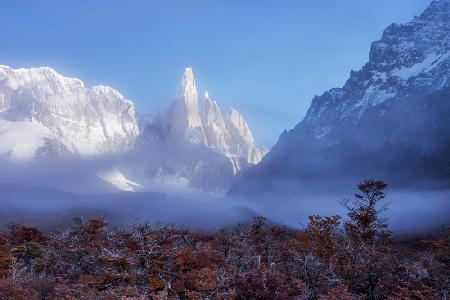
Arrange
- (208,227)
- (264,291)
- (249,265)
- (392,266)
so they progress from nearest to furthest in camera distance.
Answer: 1. (264,291)
2. (392,266)
3. (249,265)
4. (208,227)

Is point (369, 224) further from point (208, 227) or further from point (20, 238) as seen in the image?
point (208, 227)

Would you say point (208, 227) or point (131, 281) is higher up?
point (208, 227)

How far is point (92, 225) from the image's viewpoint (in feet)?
237

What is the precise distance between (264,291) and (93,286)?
14.1 m

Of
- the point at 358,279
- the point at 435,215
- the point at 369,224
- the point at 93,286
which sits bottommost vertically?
the point at 93,286

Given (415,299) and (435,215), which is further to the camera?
(435,215)

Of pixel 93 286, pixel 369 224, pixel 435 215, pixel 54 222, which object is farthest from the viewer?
pixel 54 222

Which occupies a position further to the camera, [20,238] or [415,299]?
[20,238]

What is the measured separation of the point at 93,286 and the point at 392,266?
21.0 meters

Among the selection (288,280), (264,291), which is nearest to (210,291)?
(264,291)

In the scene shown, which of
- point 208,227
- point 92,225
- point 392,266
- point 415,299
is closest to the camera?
point 415,299

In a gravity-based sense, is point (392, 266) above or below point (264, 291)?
above

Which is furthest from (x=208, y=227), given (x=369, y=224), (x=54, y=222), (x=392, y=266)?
(x=392, y=266)

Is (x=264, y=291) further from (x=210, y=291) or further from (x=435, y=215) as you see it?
(x=435, y=215)
